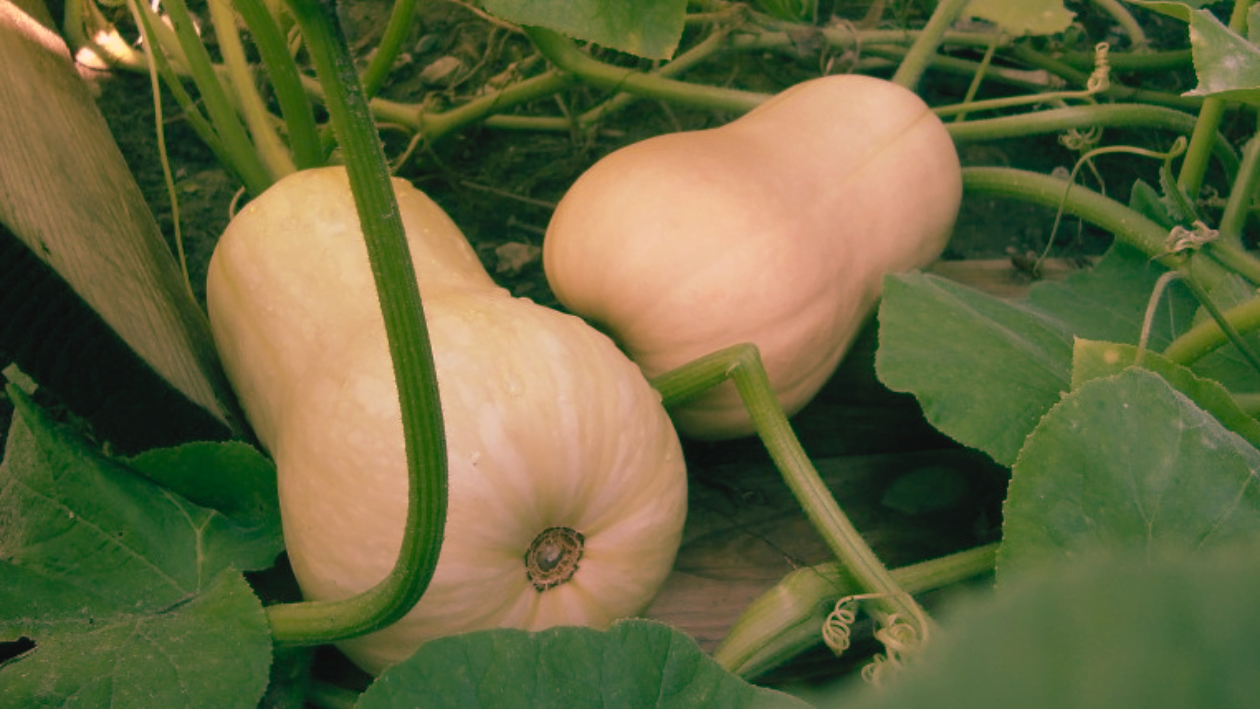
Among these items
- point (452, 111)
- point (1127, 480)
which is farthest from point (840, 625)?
point (452, 111)

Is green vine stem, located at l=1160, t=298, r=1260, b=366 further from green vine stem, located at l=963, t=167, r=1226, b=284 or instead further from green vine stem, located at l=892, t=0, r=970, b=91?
green vine stem, located at l=892, t=0, r=970, b=91

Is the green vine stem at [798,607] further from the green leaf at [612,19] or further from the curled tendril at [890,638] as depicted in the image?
the green leaf at [612,19]

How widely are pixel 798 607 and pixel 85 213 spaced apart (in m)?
0.74

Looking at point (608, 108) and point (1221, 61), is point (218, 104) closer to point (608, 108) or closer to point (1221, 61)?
point (608, 108)

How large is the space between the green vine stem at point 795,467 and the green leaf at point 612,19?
300 millimetres

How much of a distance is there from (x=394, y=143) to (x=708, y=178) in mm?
623

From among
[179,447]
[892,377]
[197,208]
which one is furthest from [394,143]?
[892,377]

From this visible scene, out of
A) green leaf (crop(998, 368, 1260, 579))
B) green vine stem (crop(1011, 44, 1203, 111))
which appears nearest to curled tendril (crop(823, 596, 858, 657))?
green leaf (crop(998, 368, 1260, 579))

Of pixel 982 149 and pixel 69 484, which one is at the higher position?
pixel 69 484

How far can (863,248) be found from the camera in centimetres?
110

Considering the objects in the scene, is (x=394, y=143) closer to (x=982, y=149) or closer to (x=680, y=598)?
(x=680, y=598)

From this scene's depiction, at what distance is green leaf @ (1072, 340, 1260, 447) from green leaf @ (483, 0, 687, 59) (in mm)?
425

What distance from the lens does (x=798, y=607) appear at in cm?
87

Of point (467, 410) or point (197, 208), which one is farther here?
point (197, 208)
